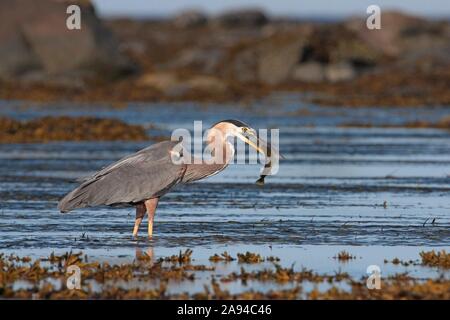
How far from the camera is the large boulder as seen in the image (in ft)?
147

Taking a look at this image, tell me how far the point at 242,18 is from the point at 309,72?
66.7m

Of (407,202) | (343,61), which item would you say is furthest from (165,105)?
(407,202)

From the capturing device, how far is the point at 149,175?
12.6 meters

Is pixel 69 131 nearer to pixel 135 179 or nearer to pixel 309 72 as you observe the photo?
pixel 135 179

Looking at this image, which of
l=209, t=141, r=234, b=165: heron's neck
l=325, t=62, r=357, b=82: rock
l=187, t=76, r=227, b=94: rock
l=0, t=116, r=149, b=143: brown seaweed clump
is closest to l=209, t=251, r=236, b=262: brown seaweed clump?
l=209, t=141, r=234, b=165: heron's neck

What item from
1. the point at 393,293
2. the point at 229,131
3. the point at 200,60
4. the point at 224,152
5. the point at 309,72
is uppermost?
the point at 200,60

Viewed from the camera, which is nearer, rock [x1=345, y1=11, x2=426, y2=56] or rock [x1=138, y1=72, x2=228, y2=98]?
rock [x1=138, y1=72, x2=228, y2=98]

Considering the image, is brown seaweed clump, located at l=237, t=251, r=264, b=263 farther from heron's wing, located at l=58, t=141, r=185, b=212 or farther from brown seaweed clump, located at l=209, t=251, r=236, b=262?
heron's wing, located at l=58, t=141, r=185, b=212

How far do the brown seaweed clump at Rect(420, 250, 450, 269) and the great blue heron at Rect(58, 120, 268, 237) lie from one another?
252 cm


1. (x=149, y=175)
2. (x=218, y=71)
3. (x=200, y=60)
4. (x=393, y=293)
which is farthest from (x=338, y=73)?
(x=393, y=293)

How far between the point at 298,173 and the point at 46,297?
10.5 meters

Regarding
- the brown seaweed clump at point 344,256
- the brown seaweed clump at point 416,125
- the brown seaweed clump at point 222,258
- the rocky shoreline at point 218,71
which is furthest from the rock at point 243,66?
the brown seaweed clump at point 222,258

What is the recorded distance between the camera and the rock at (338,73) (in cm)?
4900
